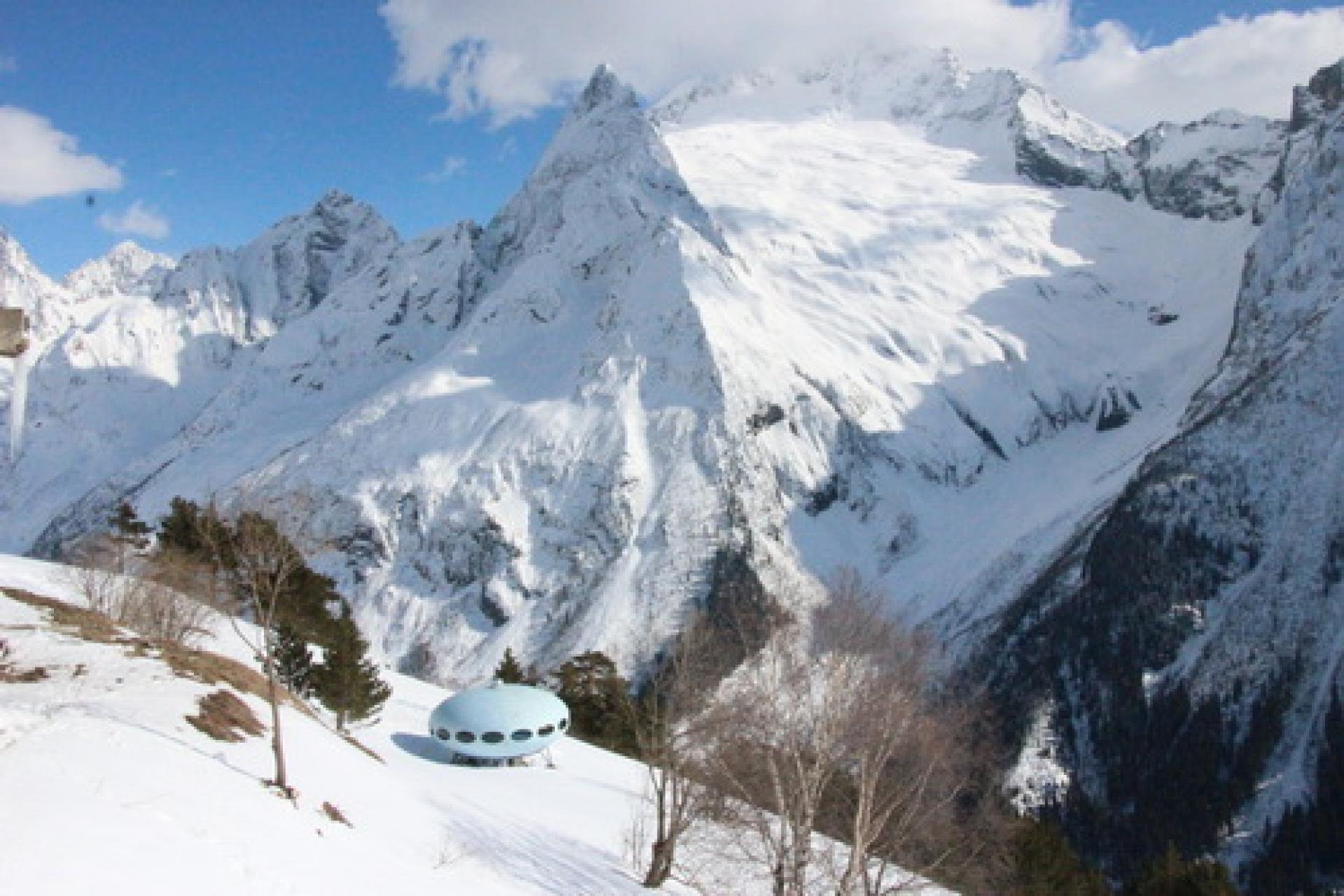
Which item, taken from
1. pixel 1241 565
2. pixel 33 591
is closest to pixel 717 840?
pixel 33 591

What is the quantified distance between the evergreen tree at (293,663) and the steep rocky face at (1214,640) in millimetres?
92951

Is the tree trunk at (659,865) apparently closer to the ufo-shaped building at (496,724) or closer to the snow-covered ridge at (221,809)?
the snow-covered ridge at (221,809)

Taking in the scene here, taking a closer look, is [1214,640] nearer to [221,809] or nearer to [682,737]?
[682,737]

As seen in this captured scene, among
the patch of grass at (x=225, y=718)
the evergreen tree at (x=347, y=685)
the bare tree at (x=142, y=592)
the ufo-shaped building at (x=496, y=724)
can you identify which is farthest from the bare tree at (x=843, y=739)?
the evergreen tree at (x=347, y=685)

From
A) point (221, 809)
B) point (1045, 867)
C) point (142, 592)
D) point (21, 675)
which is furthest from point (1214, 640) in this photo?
point (221, 809)

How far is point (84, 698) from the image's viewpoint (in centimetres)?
2709

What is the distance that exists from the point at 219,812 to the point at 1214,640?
13514 cm

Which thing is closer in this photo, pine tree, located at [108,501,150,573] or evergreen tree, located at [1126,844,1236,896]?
evergreen tree, located at [1126,844,1236,896]

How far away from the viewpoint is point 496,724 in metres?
51.6

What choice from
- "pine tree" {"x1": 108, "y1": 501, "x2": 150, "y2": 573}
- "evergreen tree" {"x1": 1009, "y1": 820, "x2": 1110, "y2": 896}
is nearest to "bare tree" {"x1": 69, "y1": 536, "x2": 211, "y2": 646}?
"pine tree" {"x1": 108, "y1": 501, "x2": 150, "y2": 573}

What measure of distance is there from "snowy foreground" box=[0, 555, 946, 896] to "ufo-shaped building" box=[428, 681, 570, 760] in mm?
6729

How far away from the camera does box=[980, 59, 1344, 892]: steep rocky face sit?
373 ft

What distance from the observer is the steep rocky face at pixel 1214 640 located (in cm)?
11381

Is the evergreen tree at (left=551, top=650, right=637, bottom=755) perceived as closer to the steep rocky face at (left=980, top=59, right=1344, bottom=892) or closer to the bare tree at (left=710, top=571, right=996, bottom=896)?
the bare tree at (left=710, top=571, right=996, bottom=896)
